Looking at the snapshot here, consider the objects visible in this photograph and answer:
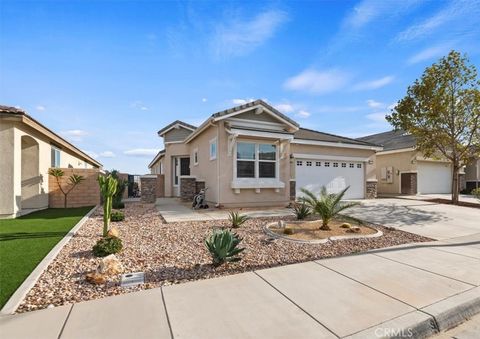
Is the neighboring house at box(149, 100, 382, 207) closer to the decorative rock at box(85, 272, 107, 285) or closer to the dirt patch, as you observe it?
the dirt patch

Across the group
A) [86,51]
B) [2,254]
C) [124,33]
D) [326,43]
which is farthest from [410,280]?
[86,51]

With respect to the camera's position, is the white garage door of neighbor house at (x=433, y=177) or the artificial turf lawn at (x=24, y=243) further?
the white garage door of neighbor house at (x=433, y=177)

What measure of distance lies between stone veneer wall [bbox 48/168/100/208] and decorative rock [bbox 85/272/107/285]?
1067cm

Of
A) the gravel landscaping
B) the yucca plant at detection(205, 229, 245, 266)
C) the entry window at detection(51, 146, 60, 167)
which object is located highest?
the entry window at detection(51, 146, 60, 167)

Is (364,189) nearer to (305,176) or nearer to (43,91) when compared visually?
(305,176)

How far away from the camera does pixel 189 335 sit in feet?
8.79

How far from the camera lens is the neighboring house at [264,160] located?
12039 mm

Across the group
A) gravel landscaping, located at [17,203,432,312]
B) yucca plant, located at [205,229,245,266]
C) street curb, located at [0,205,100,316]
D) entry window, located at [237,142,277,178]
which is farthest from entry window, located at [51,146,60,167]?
yucca plant, located at [205,229,245,266]

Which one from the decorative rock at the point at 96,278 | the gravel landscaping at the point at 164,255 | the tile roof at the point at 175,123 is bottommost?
the gravel landscaping at the point at 164,255

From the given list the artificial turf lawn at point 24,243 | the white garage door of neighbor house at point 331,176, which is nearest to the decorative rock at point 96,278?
the artificial turf lawn at point 24,243

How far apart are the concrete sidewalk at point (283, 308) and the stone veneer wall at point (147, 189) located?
474 inches

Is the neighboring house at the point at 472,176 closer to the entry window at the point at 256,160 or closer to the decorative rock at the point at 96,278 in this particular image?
the entry window at the point at 256,160

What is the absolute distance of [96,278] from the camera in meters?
3.97

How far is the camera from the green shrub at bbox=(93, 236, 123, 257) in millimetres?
5266
